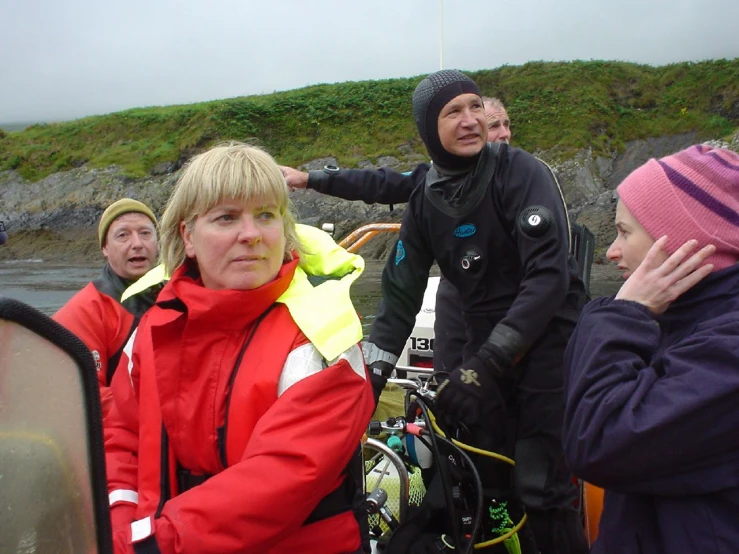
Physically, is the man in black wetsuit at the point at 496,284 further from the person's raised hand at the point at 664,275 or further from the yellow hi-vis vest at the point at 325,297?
the person's raised hand at the point at 664,275

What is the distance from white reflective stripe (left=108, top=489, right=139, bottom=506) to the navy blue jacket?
1.25 m

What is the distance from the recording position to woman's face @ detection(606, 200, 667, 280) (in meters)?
1.70

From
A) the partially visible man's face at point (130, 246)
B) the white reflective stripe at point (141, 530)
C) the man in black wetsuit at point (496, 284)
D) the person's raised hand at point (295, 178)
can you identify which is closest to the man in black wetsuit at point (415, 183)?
the person's raised hand at point (295, 178)

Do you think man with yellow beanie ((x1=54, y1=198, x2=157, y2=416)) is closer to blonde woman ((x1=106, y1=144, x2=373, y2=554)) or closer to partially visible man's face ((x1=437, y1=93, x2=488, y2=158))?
blonde woman ((x1=106, y1=144, x2=373, y2=554))

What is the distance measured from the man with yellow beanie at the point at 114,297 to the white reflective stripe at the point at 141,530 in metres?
1.05

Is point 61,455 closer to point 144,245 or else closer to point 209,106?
point 144,245

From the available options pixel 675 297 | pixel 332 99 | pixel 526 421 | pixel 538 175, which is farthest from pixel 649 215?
pixel 332 99

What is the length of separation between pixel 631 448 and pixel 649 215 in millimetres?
576

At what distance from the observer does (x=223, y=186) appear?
190cm

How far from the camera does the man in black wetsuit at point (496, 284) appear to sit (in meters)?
2.48

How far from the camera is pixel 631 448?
4.88ft

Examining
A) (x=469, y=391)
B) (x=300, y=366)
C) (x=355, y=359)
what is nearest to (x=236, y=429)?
(x=300, y=366)

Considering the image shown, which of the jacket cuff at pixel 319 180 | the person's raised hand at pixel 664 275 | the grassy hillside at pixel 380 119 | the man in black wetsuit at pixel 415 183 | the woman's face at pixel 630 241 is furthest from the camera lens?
the grassy hillside at pixel 380 119

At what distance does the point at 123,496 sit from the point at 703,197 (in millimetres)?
1768
